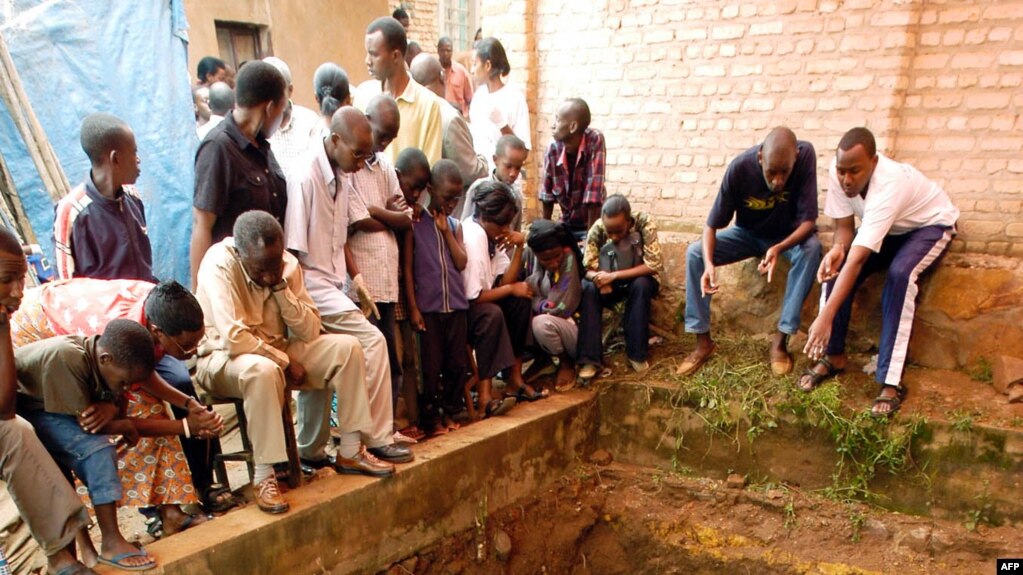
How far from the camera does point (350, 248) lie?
3881 mm

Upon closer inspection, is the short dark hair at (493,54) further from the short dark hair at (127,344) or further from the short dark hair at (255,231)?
the short dark hair at (127,344)

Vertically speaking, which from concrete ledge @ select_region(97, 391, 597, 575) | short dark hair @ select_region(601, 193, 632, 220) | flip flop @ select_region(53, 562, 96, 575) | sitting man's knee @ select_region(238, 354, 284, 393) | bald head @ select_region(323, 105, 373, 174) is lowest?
concrete ledge @ select_region(97, 391, 597, 575)

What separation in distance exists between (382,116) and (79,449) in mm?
2127

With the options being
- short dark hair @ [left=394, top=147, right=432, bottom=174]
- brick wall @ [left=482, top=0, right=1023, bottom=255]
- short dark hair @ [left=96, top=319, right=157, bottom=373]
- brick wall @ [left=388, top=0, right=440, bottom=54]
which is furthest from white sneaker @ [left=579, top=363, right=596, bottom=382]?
brick wall @ [left=388, top=0, right=440, bottom=54]

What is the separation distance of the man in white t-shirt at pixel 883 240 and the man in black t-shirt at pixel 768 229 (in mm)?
168

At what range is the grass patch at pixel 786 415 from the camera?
421 centimetres

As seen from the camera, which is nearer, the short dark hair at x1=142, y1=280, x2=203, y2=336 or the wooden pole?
the short dark hair at x1=142, y1=280, x2=203, y2=336

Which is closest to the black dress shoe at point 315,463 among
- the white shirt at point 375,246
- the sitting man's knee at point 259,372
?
the sitting man's knee at point 259,372

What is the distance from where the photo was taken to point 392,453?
3.73m

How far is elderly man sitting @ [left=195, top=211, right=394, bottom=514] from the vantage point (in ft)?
10.2

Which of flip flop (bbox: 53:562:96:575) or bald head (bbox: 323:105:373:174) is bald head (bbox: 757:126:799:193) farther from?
flip flop (bbox: 53:562:96:575)

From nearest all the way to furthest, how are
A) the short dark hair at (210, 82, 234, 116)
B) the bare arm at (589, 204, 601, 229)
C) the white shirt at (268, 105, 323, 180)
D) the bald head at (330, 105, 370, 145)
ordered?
1. the bald head at (330, 105, 370, 145)
2. the white shirt at (268, 105, 323, 180)
3. the bare arm at (589, 204, 601, 229)
4. the short dark hair at (210, 82, 234, 116)

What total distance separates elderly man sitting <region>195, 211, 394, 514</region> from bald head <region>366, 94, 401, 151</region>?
2.92ft

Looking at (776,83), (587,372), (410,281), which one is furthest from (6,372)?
(776,83)
